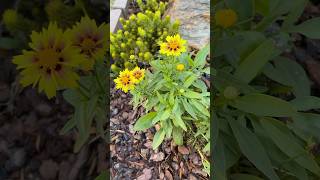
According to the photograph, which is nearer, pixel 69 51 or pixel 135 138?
pixel 69 51

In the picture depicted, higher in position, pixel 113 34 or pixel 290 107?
pixel 113 34

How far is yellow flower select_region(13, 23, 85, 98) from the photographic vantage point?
1352 mm

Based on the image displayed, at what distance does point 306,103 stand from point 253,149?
27 centimetres

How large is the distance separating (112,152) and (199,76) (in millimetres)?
404

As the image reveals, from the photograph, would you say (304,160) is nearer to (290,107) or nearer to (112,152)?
(290,107)

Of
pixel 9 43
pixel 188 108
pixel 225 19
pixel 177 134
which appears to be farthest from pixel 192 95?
pixel 9 43

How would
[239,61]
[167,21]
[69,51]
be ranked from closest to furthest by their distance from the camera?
[69,51], [239,61], [167,21]

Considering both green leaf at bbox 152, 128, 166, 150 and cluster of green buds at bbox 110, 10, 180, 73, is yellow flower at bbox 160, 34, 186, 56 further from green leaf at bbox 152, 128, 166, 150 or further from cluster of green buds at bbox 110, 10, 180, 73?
cluster of green buds at bbox 110, 10, 180, 73

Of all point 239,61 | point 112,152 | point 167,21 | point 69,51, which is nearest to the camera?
point 69,51

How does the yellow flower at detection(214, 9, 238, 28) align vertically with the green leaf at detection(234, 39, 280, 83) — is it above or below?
above

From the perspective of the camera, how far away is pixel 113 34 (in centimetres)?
203

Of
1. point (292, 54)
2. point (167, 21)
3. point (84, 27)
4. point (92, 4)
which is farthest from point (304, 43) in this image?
point (84, 27)

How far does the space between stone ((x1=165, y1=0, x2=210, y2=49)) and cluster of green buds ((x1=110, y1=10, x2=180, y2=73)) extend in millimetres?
67

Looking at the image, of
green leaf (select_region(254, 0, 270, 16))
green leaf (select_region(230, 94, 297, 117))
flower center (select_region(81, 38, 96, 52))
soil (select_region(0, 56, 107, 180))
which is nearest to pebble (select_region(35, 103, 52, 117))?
soil (select_region(0, 56, 107, 180))
